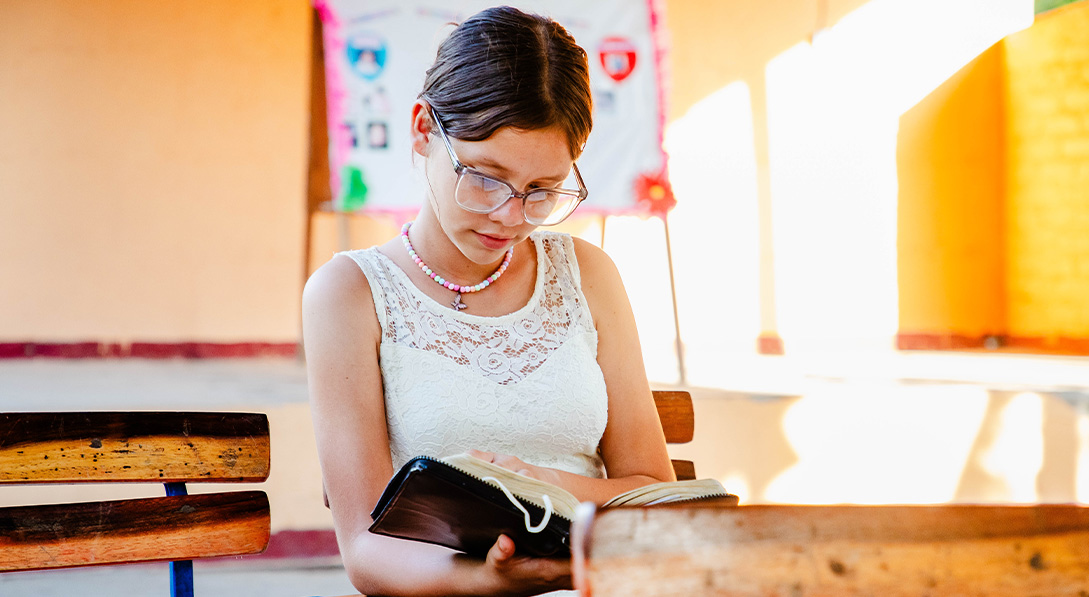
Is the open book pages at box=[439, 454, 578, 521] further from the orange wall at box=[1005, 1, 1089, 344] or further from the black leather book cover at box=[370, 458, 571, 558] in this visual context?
the orange wall at box=[1005, 1, 1089, 344]

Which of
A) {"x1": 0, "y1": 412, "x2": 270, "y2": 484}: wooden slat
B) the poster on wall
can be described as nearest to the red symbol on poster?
the poster on wall

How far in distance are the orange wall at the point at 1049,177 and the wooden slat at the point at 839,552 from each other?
518 centimetres

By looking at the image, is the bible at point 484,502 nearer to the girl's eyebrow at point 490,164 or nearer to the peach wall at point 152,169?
the girl's eyebrow at point 490,164

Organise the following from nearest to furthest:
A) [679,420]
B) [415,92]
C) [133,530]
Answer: [133,530] → [679,420] → [415,92]

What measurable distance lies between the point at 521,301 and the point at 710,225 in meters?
3.97

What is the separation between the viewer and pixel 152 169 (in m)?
4.75

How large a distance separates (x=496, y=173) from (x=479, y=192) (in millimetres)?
34

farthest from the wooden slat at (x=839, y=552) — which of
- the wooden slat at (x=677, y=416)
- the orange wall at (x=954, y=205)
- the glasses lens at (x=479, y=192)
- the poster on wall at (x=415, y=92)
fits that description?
the orange wall at (x=954, y=205)

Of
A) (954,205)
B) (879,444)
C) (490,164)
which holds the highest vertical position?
(954,205)

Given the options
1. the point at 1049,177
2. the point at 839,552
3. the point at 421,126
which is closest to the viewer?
the point at 839,552

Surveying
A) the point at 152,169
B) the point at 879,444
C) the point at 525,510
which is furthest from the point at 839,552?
the point at 152,169

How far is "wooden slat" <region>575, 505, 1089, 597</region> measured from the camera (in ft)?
1.72

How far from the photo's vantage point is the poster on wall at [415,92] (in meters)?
3.38

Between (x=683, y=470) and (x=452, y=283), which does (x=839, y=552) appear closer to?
(x=452, y=283)
